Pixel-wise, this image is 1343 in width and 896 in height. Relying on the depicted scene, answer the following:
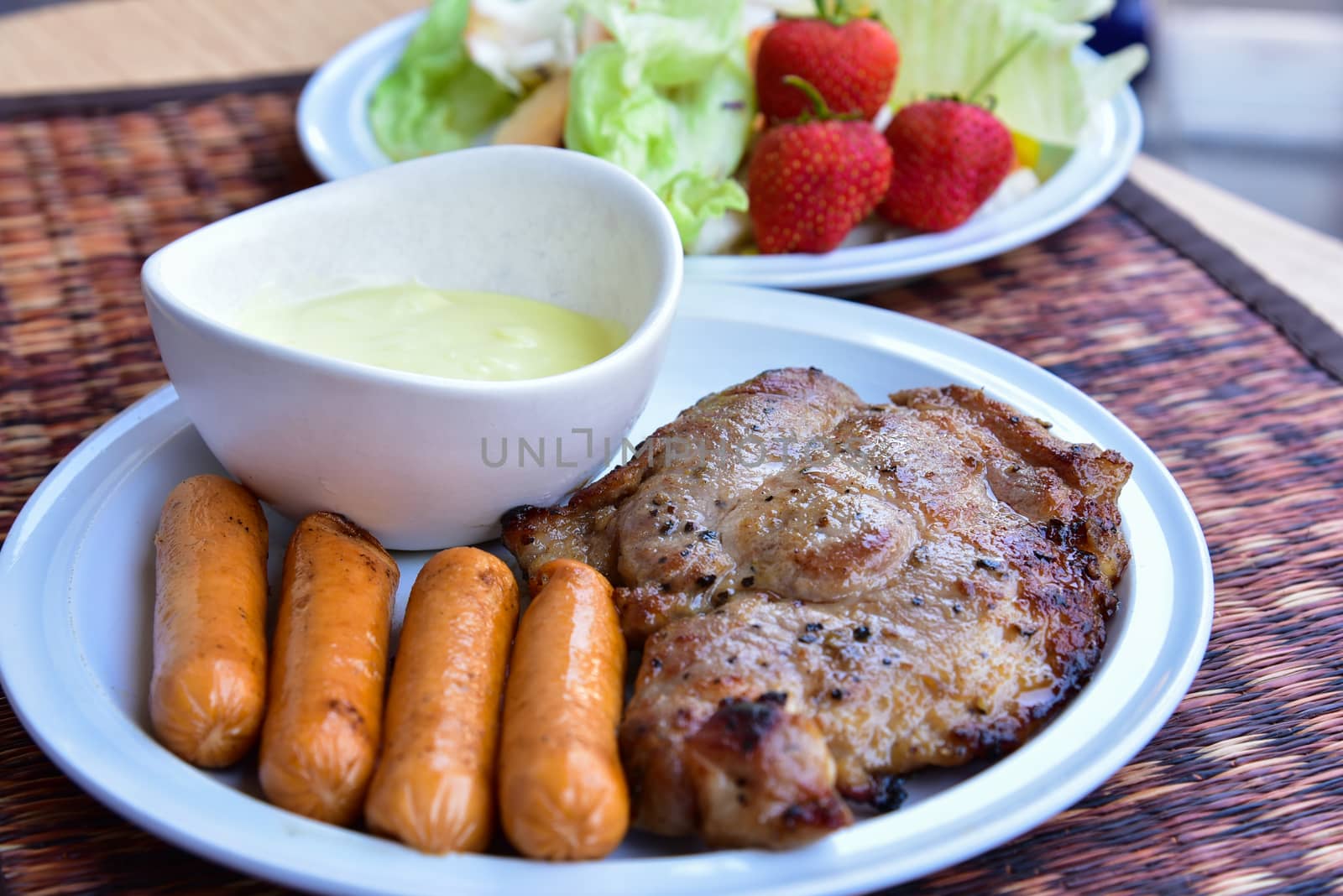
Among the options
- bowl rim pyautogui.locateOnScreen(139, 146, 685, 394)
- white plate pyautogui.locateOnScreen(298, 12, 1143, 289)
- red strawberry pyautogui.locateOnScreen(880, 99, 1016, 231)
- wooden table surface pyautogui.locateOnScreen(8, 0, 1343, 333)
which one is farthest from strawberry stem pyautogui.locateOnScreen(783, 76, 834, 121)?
wooden table surface pyautogui.locateOnScreen(8, 0, 1343, 333)

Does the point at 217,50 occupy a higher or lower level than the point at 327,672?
lower

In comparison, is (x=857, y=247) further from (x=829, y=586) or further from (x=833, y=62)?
(x=829, y=586)

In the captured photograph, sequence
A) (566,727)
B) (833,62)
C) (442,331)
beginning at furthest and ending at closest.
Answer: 1. (833,62)
2. (442,331)
3. (566,727)

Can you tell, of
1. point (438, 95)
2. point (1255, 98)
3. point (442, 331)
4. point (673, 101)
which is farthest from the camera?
point (1255, 98)

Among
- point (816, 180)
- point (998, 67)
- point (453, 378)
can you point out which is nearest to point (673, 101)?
point (816, 180)

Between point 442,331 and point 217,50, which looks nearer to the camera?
point 442,331

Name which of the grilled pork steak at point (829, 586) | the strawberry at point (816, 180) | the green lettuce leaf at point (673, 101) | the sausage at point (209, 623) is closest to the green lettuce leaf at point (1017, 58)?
the green lettuce leaf at point (673, 101)

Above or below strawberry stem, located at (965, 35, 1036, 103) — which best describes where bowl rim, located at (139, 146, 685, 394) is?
above

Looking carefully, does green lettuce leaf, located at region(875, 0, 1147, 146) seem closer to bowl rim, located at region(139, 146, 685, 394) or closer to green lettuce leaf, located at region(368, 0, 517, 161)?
green lettuce leaf, located at region(368, 0, 517, 161)
